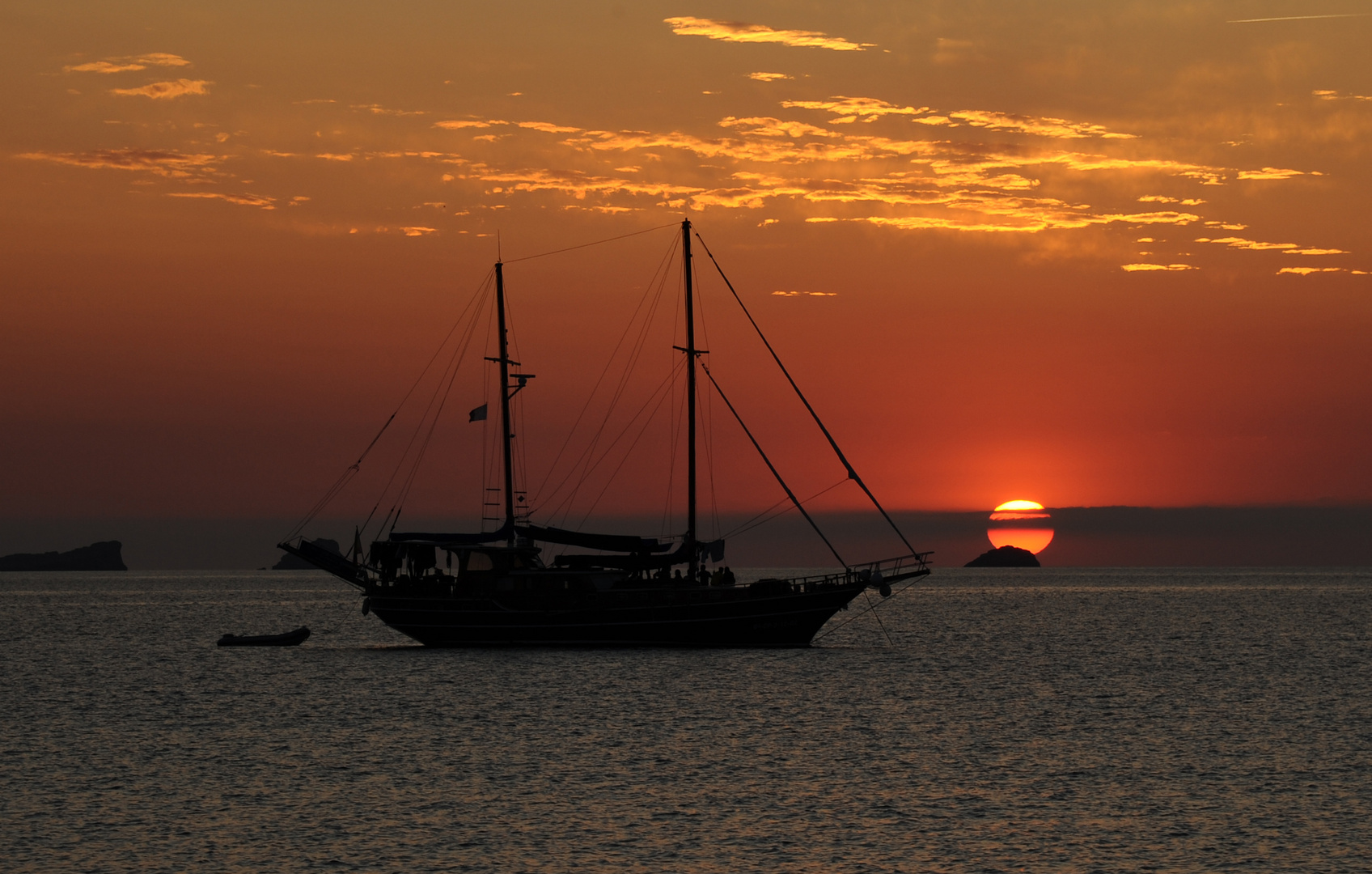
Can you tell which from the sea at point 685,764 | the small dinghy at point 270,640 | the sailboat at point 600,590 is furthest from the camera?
the small dinghy at point 270,640

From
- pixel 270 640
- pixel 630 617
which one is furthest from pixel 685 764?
pixel 270 640

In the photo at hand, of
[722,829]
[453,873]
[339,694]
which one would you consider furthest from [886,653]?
[453,873]

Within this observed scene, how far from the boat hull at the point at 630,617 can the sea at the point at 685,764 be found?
76.0 inches

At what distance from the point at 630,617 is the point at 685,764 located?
31.0 metres

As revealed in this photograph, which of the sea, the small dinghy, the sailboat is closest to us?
the sea

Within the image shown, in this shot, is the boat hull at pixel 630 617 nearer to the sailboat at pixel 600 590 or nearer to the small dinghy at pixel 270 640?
the sailboat at pixel 600 590

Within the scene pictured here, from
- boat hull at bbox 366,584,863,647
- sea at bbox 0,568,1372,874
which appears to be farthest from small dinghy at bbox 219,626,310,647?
boat hull at bbox 366,584,863,647

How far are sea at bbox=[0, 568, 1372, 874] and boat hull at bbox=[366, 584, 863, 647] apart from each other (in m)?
1.93

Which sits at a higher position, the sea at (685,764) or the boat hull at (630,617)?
the boat hull at (630,617)

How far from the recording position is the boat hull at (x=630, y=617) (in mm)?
77875

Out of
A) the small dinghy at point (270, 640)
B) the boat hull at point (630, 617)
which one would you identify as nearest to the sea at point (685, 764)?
the boat hull at point (630, 617)

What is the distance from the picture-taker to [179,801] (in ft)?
134

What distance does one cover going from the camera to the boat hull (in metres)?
77.9

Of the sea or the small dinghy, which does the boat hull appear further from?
the small dinghy
